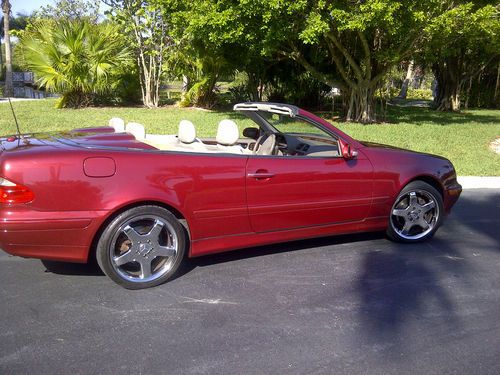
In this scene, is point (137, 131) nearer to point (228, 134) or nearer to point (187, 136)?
point (187, 136)

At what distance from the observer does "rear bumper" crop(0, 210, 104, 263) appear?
131 inches

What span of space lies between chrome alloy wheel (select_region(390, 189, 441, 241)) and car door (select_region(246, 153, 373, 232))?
49 centimetres

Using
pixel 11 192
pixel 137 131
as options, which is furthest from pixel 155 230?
pixel 137 131

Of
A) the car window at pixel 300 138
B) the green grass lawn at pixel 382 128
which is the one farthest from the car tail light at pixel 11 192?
the green grass lawn at pixel 382 128

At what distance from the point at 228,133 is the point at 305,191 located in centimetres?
107

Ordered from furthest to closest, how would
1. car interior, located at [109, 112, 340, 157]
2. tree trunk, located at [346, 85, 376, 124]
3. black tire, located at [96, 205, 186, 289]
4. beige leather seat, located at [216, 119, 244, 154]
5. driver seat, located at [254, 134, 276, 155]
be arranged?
tree trunk, located at [346, 85, 376, 124] < driver seat, located at [254, 134, 276, 155] < beige leather seat, located at [216, 119, 244, 154] < car interior, located at [109, 112, 340, 157] < black tire, located at [96, 205, 186, 289]

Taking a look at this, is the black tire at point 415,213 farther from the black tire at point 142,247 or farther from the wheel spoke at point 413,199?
the black tire at point 142,247

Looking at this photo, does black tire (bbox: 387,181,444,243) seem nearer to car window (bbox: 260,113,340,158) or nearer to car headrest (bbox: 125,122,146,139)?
car window (bbox: 260,113,340,158)

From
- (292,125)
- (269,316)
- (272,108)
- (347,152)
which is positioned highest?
(272,108)

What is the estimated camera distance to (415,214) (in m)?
4.91

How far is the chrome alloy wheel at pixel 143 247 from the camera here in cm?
363

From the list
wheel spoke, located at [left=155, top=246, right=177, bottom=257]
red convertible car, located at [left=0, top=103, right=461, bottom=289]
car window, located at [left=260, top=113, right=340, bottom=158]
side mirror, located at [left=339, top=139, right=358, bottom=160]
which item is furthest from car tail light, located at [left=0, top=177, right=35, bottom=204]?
Answer: side mirror, located at [left=339, top=139, right=358, bottom=160]

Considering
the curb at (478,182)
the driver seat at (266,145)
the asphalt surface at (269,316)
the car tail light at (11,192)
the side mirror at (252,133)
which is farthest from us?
the curb at (478,182)

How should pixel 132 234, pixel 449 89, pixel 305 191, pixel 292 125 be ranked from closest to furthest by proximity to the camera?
pixel 132 234 < pixel 305 191 < pixel 292 125 < pixel 449 89
